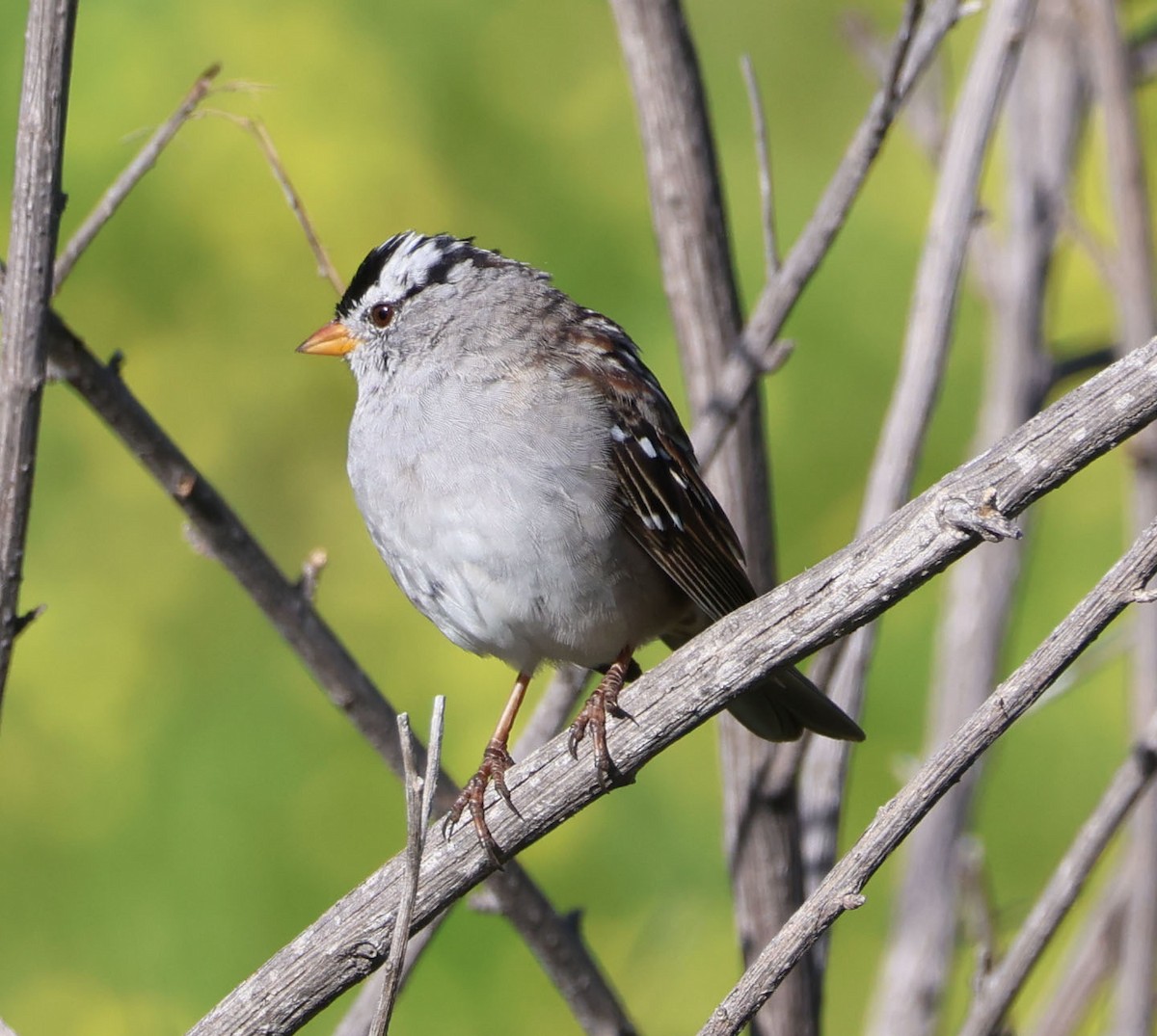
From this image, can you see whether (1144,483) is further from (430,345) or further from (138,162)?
(138,162)

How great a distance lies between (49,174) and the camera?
1493mm

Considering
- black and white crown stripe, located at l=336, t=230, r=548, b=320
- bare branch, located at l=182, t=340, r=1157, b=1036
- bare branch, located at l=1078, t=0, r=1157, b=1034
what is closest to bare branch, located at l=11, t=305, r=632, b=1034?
bare branch, located at l=182, t=340, r=1157, b=1036

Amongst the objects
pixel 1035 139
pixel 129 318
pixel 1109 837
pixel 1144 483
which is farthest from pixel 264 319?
pixel 1109 837

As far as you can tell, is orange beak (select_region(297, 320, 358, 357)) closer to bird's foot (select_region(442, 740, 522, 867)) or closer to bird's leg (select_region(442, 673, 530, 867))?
bird's leg (select_region(442, 673, 530, 867))

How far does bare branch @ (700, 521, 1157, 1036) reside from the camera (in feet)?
4.58

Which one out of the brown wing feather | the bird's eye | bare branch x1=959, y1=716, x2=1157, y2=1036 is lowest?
bare branch x1=959, y1=716, x2=1157, y2=1036

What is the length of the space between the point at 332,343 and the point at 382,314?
11cm

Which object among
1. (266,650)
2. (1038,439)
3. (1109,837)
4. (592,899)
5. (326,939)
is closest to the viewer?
(1038,439)

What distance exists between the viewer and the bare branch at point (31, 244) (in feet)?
4.85

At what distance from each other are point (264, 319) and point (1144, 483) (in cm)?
254

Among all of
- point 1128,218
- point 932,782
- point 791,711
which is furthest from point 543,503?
point 1128,218

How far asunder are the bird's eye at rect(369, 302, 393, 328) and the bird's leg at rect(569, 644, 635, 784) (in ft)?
2.43

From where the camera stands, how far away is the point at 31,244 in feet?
4.91

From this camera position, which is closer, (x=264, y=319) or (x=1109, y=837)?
(x=1109, y=837)
